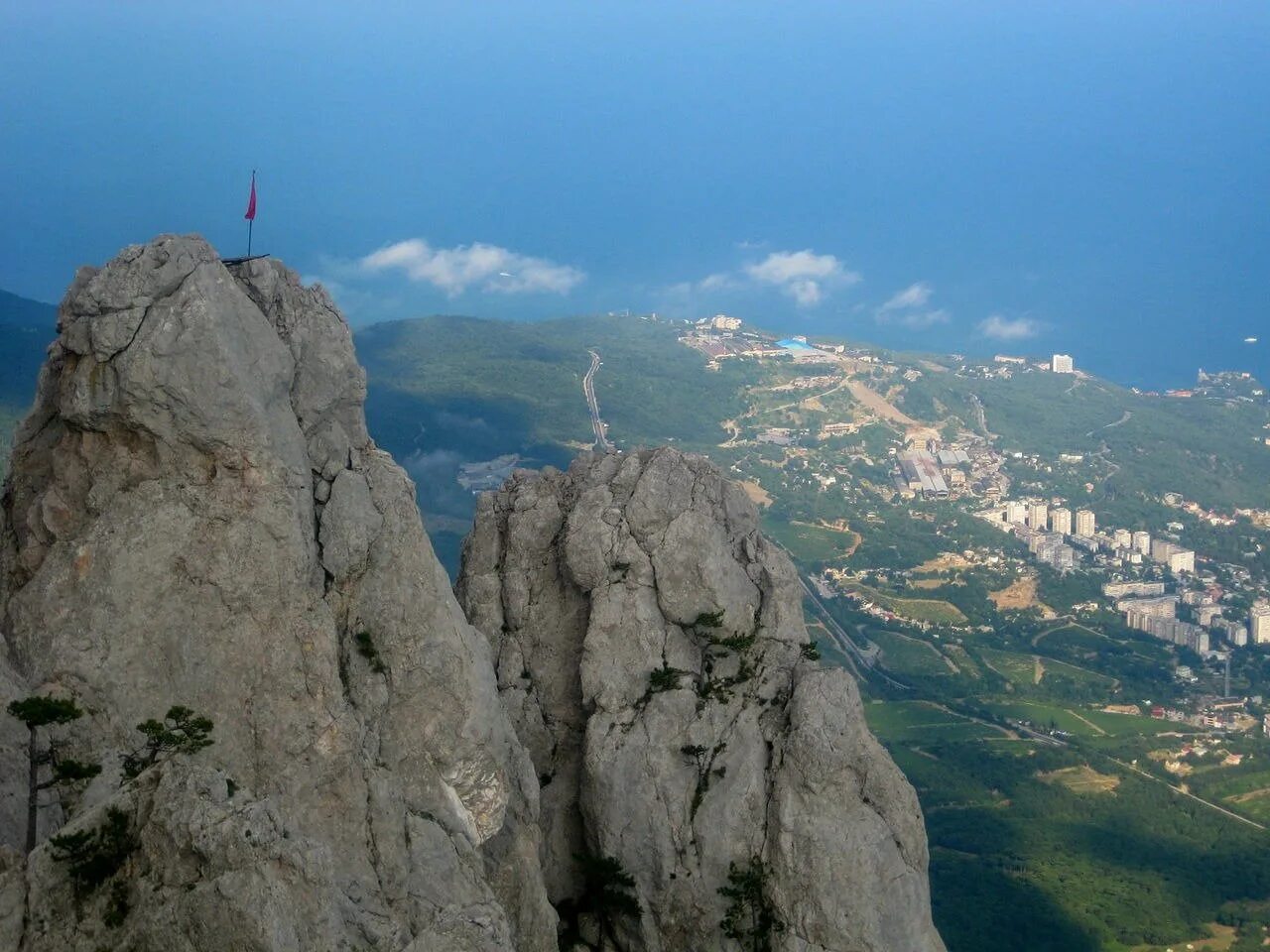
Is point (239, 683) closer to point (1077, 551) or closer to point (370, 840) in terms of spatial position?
point (370, 840)

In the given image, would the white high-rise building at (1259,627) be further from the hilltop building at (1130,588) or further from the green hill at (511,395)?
the green hill at (511,395)

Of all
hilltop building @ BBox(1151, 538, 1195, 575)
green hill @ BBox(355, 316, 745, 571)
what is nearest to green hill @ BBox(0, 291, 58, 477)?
green hill @ BBox(355, 316, 745, 571)

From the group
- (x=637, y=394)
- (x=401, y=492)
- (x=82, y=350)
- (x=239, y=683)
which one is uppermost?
(x=637, y=394)

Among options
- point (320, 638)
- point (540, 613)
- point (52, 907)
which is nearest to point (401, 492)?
point (320, 638)

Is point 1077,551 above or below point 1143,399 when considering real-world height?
below

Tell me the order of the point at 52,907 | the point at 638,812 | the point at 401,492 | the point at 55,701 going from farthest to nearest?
the point at 638,812 < the point at 401,492 < the point at 55,701 < the point at 52,907

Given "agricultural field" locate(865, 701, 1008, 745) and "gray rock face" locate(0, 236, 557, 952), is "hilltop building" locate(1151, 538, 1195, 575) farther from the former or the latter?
"gray rock face" locate(0, 236, 557, 952)
